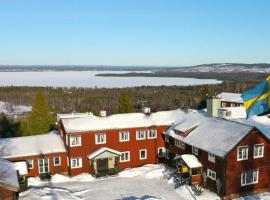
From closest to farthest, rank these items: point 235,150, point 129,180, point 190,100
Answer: point 235,150, point 129,180, point 190,100

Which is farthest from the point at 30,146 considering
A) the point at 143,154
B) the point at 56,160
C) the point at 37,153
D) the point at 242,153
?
the point at 242,153

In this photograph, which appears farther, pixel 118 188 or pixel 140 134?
pixel 140 134

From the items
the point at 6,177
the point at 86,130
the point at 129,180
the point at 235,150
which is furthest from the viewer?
the point at 86,130

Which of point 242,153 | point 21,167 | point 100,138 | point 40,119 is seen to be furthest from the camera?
point 40,119

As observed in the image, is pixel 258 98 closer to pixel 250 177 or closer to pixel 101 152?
pixel 250 177

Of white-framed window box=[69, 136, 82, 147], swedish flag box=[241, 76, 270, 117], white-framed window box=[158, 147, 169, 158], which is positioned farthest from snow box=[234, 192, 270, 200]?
white-framed window box=[69, 136, 82, 147]

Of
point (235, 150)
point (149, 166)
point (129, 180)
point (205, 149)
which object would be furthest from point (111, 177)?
point (235, 150)

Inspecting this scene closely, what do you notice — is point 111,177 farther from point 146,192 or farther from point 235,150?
point 235,150

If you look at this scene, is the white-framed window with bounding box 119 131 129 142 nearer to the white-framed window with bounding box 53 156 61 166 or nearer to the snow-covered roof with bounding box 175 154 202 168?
the white-framed window with bounding box 53 156 61 166
